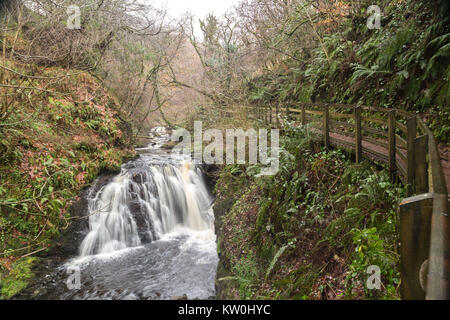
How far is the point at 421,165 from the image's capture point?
3.45 metres

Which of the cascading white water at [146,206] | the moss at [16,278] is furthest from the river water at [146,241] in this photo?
the moss at [16,278]

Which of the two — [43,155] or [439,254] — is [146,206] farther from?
[439,254]

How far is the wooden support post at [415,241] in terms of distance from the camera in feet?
5.56

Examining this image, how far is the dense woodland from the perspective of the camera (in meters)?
4.61

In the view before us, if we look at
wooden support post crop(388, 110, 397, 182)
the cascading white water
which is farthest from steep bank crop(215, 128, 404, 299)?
the cascading white water

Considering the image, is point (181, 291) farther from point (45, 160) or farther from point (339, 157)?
point (45, 160)

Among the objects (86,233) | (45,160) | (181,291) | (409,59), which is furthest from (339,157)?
(45,160)

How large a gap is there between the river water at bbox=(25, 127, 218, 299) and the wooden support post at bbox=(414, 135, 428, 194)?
5.18 meters

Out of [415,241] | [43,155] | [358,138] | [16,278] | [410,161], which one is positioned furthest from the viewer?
[43,155]

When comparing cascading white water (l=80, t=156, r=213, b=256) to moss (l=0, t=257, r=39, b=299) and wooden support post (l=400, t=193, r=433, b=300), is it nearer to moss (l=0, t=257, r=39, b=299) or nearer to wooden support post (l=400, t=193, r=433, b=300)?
moss (l=0, t=257, r=39, b=299)

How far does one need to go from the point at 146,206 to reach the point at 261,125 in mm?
5811

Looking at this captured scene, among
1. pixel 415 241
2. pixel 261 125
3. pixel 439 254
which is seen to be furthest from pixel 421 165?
pixel 261 125

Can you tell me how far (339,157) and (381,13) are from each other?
6.77m

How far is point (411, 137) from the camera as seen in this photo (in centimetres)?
396
